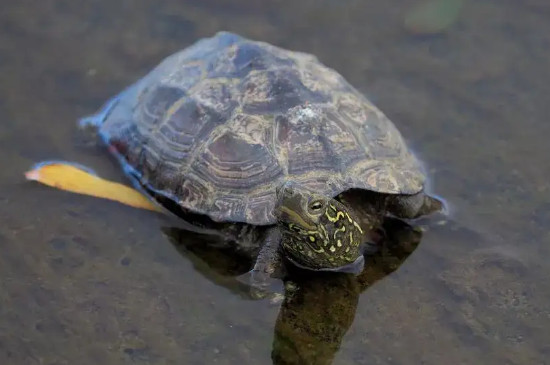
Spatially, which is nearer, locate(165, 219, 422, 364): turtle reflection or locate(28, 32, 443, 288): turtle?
locate(165, 219, 422, 364): turtle reflection

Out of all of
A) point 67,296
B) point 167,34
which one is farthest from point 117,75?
point 67,296

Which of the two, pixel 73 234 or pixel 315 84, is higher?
pixel 315 84

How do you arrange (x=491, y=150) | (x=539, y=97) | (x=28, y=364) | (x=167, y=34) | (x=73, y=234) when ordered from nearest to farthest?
1. (x=28, y=364)
2. (x=73, y=234)
3. (x=491, y=150)
4. (x=539, y=97)
5. (x=167, y=34)

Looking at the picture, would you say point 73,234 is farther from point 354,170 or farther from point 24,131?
point 354,170

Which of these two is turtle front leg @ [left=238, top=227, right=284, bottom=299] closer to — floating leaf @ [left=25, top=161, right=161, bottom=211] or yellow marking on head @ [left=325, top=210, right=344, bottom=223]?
yellow marking on head @ [left=325, top=210, right=344, bottom=223]

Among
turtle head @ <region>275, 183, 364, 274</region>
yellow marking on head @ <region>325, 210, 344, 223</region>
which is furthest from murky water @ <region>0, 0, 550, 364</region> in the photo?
yellow marking on head @ <region>325, 210, 344, 223</region>

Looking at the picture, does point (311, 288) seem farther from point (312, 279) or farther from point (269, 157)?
point (269, 157)
